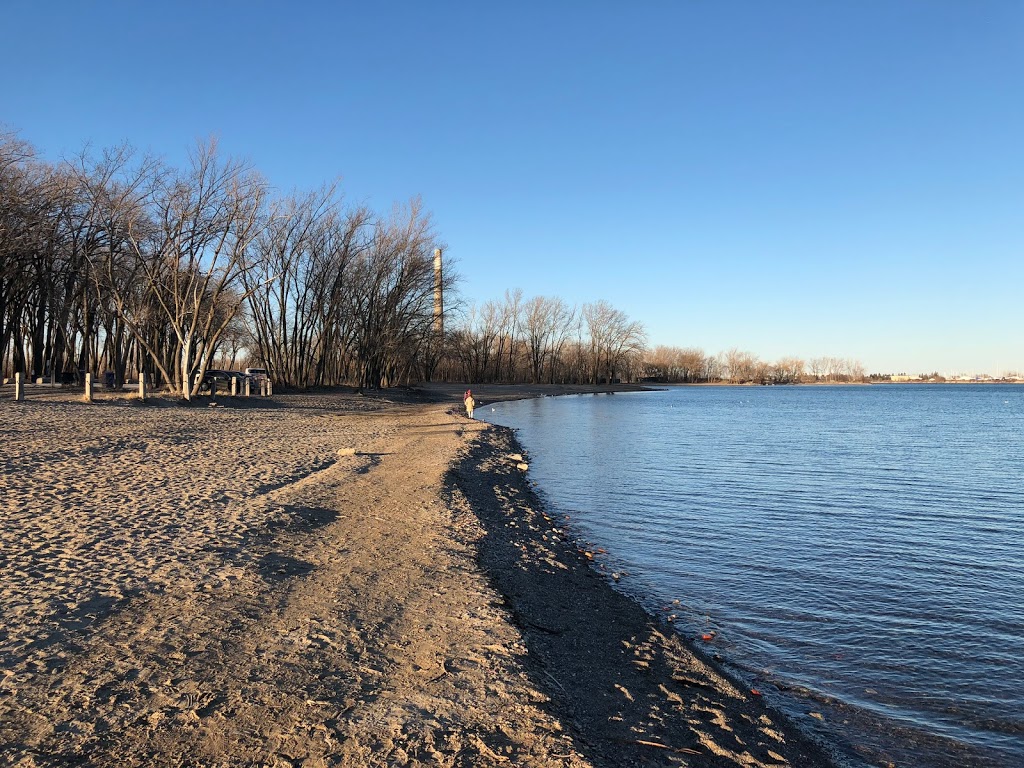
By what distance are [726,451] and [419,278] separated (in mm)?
31483

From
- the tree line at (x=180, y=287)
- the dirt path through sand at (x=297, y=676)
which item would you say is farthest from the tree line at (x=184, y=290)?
the dirt path through sand at (x=297, y=676)

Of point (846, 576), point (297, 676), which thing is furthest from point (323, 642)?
point (846, 576)

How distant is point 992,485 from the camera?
Answer: 19203mm

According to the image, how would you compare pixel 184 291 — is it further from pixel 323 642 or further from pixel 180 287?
pixel 323 642

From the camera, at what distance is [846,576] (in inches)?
393

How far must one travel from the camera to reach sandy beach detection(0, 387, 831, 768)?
426 centimetres

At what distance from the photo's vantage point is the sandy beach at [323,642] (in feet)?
14.0

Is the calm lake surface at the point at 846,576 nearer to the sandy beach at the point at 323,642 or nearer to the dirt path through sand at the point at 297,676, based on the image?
the sandy beach at the point at 323,642

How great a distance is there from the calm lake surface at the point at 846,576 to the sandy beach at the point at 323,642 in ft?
2.71

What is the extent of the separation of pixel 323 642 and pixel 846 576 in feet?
25.4

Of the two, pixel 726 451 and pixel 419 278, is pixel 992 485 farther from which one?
pixel 419 278

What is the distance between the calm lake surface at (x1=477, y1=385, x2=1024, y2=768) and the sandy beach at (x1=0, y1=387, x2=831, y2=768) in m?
0.82

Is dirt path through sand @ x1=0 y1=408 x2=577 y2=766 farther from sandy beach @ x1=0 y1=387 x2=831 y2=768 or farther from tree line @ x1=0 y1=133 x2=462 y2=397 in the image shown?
tree line @ x1=0 y1=133 x2=462 y2=397

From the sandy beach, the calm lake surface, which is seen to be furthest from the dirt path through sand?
the calm lake surface
